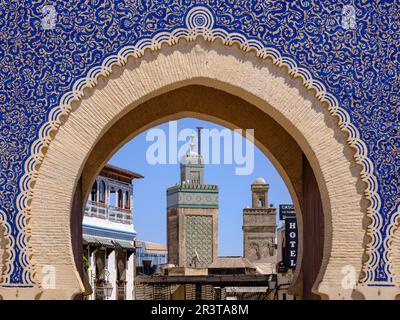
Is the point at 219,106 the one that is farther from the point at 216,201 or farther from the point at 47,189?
the point at 216,201

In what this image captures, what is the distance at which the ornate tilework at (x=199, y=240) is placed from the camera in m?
39.2

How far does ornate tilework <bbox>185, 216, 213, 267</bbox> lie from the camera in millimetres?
39250

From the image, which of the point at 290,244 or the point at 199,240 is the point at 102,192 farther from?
the point at 199,240

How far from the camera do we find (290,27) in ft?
24.7

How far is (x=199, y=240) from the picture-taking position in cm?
3994

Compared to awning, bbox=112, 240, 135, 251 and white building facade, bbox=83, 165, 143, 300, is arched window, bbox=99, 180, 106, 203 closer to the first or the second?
white building facade, bbox=83, 165, 143, 300

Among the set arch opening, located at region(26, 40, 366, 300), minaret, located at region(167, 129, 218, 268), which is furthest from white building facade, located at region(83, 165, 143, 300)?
minaret, located at region(167, 129, 218, 268)

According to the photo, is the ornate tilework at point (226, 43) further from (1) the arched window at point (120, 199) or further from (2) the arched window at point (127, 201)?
(2) the arched window at point (127, 201)

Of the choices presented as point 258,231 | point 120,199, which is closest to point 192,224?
point 258,231

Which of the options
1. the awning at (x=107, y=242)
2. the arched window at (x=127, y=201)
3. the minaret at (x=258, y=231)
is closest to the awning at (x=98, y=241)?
the awning at (x=107, y=242)

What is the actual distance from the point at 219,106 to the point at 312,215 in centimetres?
134

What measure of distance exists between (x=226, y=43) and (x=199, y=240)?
32.7 m
